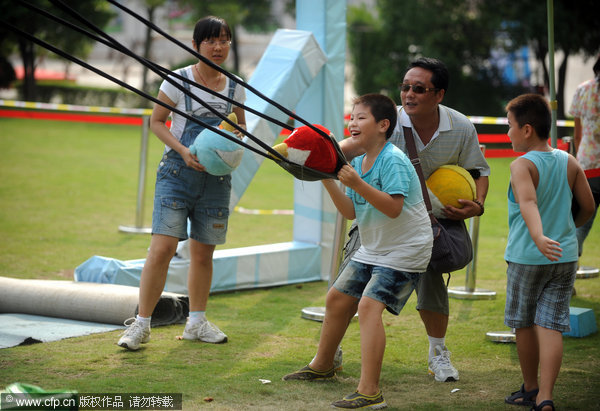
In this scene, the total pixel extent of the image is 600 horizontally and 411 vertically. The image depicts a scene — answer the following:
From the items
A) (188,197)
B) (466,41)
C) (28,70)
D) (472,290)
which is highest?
(466,41)

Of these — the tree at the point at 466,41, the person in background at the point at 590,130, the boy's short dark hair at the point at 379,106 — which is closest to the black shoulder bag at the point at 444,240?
the boy's short dark hair at the point at 379,106

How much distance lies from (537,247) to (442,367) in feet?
3.63

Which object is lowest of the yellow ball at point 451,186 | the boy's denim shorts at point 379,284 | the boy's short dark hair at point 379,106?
the boy's denim shorts at point 379,284

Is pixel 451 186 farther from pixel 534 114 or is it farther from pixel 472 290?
pixel 472 290

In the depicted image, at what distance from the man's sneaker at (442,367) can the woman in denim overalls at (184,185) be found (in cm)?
151

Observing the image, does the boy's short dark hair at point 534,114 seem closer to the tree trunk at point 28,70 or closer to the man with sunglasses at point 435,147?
the man with sunglasses at point 435,147

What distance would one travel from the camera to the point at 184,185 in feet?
17.1

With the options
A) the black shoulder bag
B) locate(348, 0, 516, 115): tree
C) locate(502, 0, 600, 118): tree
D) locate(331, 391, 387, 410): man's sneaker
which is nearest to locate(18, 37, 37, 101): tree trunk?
locate(348, 0, 516, 115): tree

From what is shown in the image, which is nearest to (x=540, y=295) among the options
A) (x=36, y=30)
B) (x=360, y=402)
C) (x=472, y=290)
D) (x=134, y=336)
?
(x=360, y=402)

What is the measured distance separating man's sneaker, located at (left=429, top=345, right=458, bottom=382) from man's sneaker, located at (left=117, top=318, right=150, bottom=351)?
1.86 meters

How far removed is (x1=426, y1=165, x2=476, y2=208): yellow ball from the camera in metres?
4.53

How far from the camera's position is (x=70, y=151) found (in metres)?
18.5

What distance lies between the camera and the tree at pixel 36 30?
1183 inches

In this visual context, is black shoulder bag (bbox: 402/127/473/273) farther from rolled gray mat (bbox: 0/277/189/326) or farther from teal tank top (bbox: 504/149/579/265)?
rolled gray mat (bbox: 0/277/189/326)
